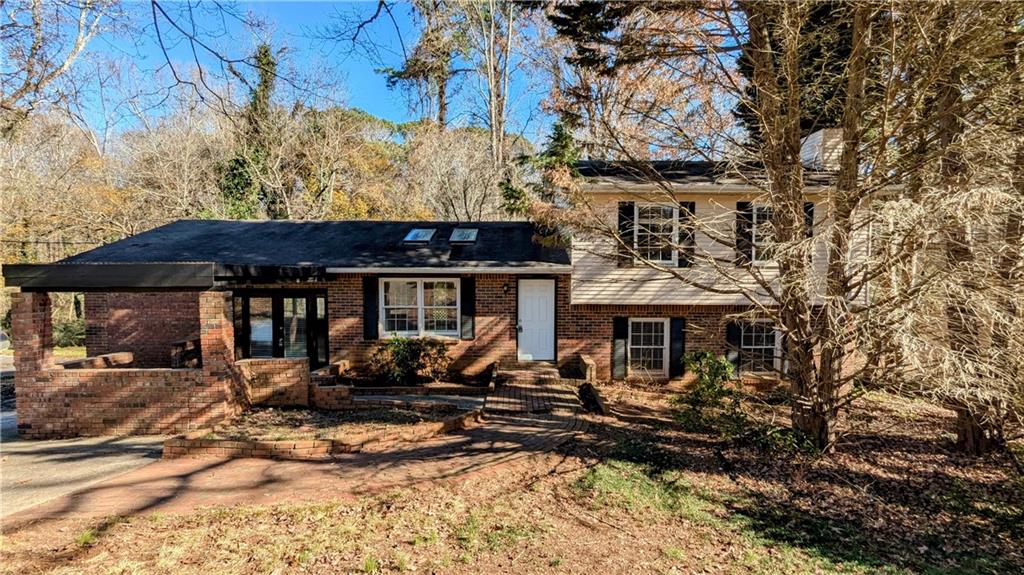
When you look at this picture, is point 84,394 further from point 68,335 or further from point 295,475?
point 68,335

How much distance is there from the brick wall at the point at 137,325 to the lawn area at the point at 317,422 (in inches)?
216

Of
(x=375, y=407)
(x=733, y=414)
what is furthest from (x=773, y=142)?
(x=375, y=407)

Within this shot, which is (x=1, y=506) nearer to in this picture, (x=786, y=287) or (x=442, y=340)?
(x=442, y=340)

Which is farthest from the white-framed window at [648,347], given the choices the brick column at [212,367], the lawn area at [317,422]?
the brick column at [212,367]

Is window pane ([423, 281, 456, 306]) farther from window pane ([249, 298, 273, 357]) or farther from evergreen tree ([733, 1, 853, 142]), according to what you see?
evergreen tree ([733, 1, 853, 142])

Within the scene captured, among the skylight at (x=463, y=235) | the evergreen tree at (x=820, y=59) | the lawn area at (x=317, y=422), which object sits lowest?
the lawn area at (x=317, y=422)

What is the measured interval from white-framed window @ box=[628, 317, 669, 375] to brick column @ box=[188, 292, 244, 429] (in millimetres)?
8446

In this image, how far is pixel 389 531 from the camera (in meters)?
4.15

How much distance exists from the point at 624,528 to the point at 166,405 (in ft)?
22.1

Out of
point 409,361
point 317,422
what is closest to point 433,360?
point 409,361

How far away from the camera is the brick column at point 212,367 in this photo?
6.95 m

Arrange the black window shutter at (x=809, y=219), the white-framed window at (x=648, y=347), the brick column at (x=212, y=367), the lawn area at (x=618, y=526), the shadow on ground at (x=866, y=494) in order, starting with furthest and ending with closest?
the white-framed window at (x=648, y=347), the brick column at (x=212, y=367), the black window shutter at (x=809, y=219), the shadow on ground at (x=866, y=494), the lawn area at (x=618, y=526)

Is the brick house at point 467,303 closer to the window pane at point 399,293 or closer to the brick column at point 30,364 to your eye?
the window pane at point 399,293

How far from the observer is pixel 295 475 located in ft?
17.6
